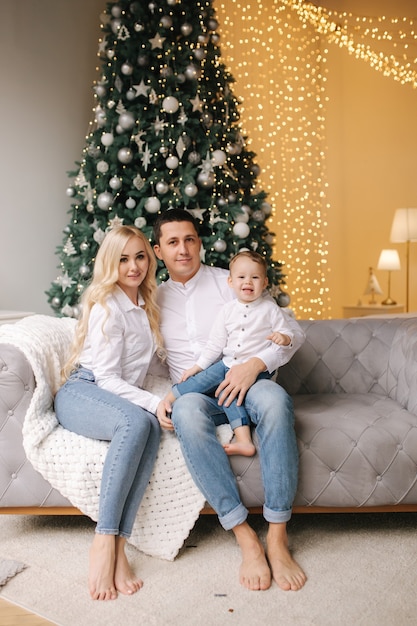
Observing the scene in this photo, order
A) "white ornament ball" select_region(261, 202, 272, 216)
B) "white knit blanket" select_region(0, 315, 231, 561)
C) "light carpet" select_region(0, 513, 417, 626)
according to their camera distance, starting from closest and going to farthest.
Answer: "light carpet" select_region(0, 513, 417, 626) → "white knit blanket" select_region(0, 315, 231, 561) → "white ornament ball" select_region(261, 202, 272, 216)

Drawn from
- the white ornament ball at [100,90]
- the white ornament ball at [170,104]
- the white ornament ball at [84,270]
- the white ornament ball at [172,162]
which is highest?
the white ornament ball at [100,90]

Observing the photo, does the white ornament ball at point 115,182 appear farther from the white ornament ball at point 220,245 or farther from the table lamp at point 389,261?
the table lamp at point 389,261

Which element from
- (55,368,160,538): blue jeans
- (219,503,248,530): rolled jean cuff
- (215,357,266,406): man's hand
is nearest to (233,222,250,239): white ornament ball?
(215,357,266,406): man's hand

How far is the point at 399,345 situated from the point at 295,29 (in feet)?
14.5

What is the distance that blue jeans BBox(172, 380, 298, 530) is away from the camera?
223 cm

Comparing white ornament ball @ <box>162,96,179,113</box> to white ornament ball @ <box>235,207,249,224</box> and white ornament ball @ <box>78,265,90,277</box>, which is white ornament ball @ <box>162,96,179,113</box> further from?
white ornament ball @ <box>78,265,90,277</box>

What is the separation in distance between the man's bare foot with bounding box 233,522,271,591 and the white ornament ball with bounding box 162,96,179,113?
2.73 m

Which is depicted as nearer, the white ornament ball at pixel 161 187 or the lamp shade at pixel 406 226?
the white ornament ball at pixel 161 187

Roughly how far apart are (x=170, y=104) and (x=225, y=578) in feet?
9.51

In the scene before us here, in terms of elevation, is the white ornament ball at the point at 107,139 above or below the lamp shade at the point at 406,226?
above

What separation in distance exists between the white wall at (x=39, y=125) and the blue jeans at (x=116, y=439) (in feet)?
8.23

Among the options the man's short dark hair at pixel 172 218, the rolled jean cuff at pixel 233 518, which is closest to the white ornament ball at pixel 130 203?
the man's short dark hair at pixel 172 218

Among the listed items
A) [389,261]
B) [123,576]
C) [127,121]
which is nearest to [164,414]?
[123,576]

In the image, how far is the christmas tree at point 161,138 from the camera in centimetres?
424
